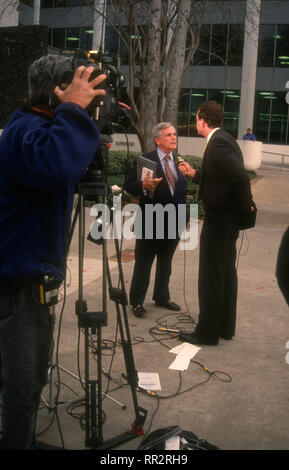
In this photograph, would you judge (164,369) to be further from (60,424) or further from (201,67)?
(201,67)

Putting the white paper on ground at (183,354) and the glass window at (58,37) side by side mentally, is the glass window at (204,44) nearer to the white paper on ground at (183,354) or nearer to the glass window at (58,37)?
the glass window at (58,37)

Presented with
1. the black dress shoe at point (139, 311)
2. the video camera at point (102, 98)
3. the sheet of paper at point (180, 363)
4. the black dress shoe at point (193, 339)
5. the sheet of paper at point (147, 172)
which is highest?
the video camera at point (102, 98)

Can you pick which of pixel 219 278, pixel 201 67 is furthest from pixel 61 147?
pixel 201 67

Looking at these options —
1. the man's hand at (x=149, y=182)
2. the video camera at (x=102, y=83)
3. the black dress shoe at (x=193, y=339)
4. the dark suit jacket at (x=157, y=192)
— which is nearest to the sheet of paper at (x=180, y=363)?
the black dress shoe at (x=193, y=339)

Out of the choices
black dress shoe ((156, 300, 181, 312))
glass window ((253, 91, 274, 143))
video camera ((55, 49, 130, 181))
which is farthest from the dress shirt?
glass window ((253, 91, 274, 143))

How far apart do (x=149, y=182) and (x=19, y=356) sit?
3.37 metres

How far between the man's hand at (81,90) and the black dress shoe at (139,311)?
3788 mm

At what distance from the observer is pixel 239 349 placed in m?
5.33

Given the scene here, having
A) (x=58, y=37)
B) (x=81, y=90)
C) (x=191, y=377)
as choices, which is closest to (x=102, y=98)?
(x=81, y=90)

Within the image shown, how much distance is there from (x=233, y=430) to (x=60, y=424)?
1.18 m

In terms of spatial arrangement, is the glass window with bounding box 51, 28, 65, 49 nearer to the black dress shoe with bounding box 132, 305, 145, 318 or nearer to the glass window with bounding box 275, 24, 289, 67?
the glass window with bounding box 275, 24, 289, 67

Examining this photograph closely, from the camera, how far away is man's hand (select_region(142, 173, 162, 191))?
18.9 feet

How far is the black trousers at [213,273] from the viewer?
522cm

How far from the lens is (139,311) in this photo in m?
6.08
